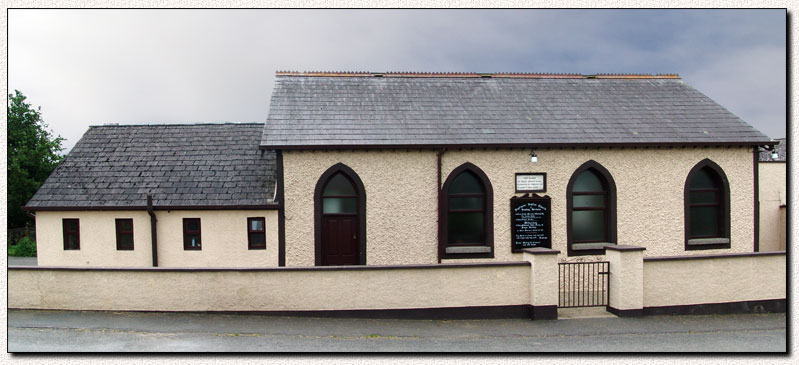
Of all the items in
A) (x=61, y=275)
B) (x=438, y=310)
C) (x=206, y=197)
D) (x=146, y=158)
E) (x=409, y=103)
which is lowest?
(x=438, y=310)

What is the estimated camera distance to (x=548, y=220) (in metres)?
13.2

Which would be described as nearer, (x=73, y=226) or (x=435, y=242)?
(x=435, y=242)

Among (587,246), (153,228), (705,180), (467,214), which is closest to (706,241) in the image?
(705,180)

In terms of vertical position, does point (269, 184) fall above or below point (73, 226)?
above

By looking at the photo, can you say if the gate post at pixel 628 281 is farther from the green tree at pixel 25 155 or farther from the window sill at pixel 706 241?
the green tree at pixel 25 155

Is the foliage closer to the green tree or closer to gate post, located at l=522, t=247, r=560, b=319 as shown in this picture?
the green tree

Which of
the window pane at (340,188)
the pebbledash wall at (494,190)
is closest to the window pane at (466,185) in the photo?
the pebbledash wall at (494,190)

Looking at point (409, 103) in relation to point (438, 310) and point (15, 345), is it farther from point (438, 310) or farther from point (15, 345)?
point (15, 345)

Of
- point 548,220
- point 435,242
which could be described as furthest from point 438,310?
point 548,220

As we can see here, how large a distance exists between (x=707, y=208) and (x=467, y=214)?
6174 millimetres

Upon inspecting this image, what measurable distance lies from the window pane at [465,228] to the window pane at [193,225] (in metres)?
→ 6.29

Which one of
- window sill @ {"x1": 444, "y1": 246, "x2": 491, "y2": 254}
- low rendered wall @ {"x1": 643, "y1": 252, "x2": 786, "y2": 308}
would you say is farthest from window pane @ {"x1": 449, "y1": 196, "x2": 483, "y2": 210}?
low rendered wall @ {"x1": 643, "y1": 252, "x2": 786, "y2": 308}

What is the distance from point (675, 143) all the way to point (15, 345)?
45.1ft

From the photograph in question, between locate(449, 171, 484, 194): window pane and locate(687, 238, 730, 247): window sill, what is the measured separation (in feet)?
18.0
